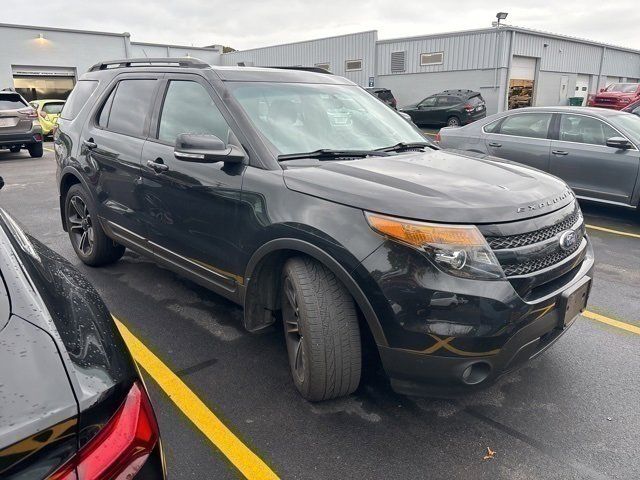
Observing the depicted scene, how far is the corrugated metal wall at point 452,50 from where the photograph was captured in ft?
77.6

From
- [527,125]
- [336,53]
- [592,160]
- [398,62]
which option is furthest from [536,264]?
[336,53]

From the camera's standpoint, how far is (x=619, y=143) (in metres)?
6.43

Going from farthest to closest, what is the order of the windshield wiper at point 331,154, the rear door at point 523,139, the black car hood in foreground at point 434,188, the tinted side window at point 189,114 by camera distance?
the rear door at point 523,139
the tinted side window at point 189,114
the windshield wiper at point 331,154
the black car hood in foreground at point 434,188

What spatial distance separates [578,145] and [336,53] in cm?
2551

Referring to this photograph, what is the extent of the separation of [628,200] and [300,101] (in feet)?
17.1

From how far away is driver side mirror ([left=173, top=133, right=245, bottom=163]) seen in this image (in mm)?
2805

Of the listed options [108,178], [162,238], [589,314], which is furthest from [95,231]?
[589,314]

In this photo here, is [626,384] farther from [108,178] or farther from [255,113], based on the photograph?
[108,178]

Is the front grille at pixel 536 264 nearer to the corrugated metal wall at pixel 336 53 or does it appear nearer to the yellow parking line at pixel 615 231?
the yellow parking line at pixel 615 231

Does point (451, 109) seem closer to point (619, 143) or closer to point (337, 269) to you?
point (619, 143)

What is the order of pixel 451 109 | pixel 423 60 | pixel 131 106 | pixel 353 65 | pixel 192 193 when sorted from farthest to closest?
1. pixel 353 65
2. pixel 423 60
3. pixel 451 109
4. pixel 131 106
5. pixel 192 193

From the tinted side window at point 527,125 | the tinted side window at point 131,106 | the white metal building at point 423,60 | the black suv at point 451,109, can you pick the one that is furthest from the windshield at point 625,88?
the tinted side window at point 131,106

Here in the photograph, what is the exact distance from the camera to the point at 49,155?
15125 millimetres

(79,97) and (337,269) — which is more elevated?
(79,97)
